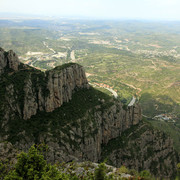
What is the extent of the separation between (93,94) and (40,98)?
25.6 meters

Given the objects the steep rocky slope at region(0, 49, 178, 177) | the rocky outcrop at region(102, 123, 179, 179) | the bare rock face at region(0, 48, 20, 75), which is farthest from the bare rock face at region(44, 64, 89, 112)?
the rocky outcrop at region(102, 123, 179, 179)

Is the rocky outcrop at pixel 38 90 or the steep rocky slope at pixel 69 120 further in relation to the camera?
the rocky outcrop at pixel 38 90

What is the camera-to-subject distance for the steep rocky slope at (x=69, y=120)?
171ft

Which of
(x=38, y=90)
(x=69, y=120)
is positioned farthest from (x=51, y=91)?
(x=69, y=120)

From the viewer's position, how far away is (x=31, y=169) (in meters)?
28.8

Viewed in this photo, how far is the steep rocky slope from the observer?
52031mm

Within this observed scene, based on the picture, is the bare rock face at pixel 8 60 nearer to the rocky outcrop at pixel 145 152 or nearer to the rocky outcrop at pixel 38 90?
the rocky outcrop at pixel 38 90

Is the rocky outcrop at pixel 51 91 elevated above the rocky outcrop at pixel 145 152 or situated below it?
above

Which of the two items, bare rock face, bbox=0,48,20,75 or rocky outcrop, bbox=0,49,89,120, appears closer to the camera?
rocky outcrop, bbox=0,49,89,120

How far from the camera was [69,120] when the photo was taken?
6066 cm

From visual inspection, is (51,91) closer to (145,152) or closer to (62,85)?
(62,85)

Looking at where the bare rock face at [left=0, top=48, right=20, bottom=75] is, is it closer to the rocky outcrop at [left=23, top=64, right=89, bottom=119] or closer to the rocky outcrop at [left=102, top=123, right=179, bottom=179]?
the rocky outcrop at [left=23, top=64, right=89, bottom=119]

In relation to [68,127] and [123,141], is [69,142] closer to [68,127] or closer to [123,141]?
[68,127]

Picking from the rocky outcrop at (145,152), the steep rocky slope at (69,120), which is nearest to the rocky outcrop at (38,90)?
the steep rocky slope at (69,120)
